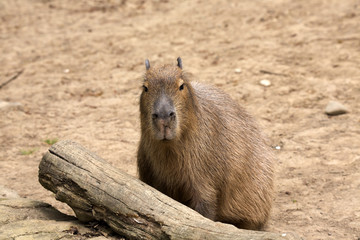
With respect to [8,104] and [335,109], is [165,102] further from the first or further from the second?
[8,104]

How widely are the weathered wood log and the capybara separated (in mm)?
360

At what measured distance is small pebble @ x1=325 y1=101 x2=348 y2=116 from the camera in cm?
549

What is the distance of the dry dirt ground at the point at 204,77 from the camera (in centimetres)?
450

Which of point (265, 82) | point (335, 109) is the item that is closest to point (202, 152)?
point (335, 109)

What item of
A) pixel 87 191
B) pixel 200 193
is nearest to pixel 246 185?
pixel 200 193

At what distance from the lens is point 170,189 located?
3.57m

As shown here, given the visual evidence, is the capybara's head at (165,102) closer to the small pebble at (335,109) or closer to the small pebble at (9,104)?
the small pebble at (335,109)

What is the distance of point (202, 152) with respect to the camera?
347cm

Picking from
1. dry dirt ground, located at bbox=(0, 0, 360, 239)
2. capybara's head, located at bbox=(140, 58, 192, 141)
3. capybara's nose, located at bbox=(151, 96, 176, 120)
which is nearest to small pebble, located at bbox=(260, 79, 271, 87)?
dry dirt ground, located at bbox=(0, 0, 360, 239)

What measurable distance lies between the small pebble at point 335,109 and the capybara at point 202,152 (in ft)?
5.73

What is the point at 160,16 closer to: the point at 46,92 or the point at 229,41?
the point at 229,41

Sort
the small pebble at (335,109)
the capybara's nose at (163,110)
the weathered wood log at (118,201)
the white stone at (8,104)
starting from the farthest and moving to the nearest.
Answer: the white stone at (8,104), the small pebble at (335,109), the capybara's nose at (163,110), the weathered wood log at (118,201)

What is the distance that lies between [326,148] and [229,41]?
290 centimetres

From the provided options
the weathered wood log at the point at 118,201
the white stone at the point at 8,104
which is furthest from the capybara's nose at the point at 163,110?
the white stone at the point at 8,104
